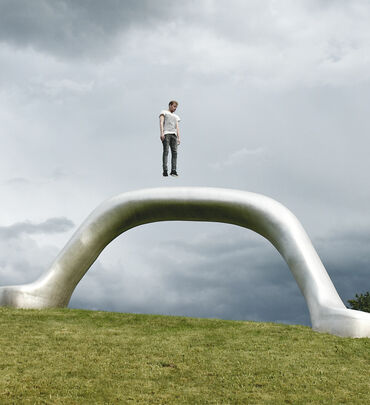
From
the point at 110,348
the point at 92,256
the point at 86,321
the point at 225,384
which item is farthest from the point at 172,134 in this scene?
the point at 225,384

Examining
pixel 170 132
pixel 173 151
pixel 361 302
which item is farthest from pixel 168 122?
pixel 361 302

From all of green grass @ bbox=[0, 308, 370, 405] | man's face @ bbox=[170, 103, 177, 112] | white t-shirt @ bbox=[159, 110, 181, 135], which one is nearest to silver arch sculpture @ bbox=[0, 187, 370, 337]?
white t-shirt @ bbox=[159, 110, 181, 135]

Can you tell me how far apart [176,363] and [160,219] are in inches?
266

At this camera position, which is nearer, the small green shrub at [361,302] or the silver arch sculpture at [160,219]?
the silver arch sculpture at [160,219]

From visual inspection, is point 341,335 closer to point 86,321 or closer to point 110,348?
point 110,348

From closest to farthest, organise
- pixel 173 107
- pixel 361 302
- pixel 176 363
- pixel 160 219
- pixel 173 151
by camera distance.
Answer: pixel 176 363, pixel 173 107, pixel 173 151, pixel 160 219, pixel 361 302

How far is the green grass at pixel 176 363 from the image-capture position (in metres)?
8.75

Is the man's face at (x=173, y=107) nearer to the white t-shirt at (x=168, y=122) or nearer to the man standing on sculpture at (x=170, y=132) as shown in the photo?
the man standing on sculpture at (x=170, y=132)

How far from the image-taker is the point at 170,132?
16.0 m

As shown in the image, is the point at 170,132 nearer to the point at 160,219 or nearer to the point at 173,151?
the point at 173,151

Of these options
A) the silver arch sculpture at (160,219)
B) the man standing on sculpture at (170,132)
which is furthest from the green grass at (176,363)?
the man standing on sculpture at (170,132)

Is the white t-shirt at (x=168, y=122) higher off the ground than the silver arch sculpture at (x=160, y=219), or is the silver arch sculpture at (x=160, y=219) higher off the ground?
the white t-shirt at (x=168, y=122)

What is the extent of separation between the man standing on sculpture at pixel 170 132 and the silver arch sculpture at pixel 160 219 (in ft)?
3.11

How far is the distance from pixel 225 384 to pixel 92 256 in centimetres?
806
